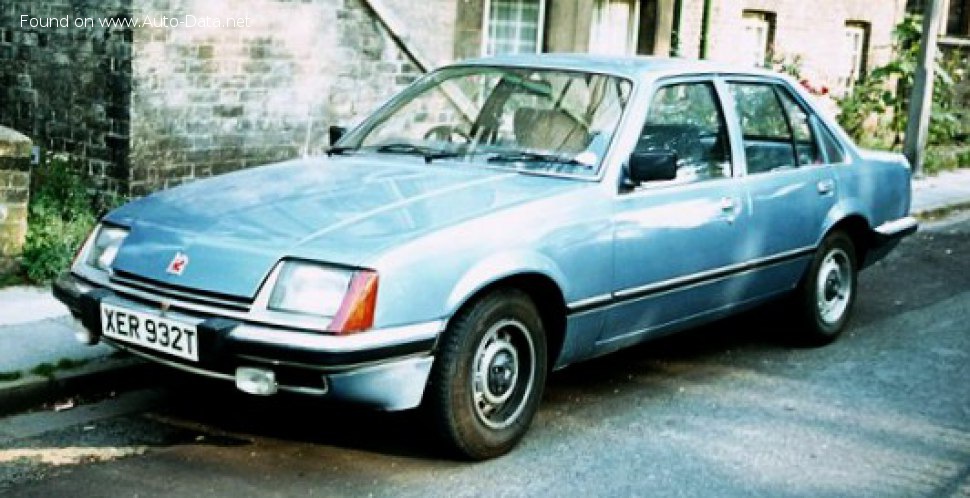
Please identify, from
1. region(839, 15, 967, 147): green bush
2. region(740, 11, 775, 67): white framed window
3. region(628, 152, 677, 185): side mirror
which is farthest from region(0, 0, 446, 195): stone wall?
region(839, 15, 967, 147): green bush

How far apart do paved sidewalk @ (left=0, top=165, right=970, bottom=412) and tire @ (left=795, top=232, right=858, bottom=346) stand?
373 cm

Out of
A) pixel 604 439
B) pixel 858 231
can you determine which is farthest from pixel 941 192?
pixel 604 439

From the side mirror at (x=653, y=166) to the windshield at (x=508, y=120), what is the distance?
0.64 feet

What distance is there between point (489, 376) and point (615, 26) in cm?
1075

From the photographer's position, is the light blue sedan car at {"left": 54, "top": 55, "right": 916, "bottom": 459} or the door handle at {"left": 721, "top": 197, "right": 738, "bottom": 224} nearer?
the light blue sedan car at {"left": 54, "top": 55, "right": 916, "bottom": 459}

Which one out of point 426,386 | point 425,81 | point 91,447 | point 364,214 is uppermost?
point 425,81

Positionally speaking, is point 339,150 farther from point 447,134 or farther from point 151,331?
point 151,331

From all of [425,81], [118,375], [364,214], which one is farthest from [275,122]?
[364,214]

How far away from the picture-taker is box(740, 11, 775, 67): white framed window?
17.8 meters

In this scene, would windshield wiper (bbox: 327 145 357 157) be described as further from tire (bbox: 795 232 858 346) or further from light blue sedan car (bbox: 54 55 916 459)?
tire (bbox: 795 232 858 346)

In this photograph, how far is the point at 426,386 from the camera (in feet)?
16.6

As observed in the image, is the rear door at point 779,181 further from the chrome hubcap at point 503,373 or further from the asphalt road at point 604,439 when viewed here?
the chrome hubcap at point 503,373

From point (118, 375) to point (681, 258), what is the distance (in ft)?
8.97

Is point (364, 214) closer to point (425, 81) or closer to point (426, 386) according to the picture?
point (426, 386)
